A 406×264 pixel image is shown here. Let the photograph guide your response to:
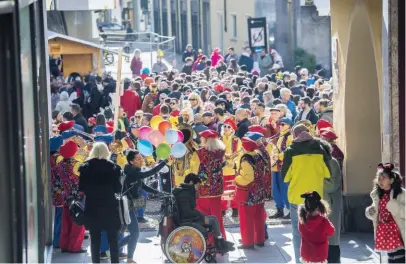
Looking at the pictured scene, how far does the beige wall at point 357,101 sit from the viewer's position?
14609 mm

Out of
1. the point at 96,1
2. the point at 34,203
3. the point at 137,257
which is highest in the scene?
the point at 96,1

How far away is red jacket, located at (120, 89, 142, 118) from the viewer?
24047mm

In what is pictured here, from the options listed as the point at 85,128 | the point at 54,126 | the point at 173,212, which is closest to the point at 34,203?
the point at 173,212

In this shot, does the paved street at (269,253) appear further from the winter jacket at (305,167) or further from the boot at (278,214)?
the winter jacket at (305,167)

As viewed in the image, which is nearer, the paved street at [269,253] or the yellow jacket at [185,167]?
the paved street at [269,253]

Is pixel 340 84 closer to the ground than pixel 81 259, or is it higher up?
higher up

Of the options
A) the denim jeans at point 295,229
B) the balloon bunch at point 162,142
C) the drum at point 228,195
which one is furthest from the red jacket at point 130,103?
the denim jeans at point 295,229

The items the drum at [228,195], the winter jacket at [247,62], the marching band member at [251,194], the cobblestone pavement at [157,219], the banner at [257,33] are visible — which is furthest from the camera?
Result: the winter jacket at [247,62]

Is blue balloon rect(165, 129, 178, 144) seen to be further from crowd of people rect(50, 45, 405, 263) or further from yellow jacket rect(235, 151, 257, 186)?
yellow jacket rect(235, 151, 257, 186)

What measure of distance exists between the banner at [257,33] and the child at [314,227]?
2227cm

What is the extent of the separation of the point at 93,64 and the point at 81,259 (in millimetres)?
18727

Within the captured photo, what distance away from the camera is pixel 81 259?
13.8 m

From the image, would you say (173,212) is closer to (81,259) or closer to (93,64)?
(81,259)

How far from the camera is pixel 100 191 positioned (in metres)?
11.8
